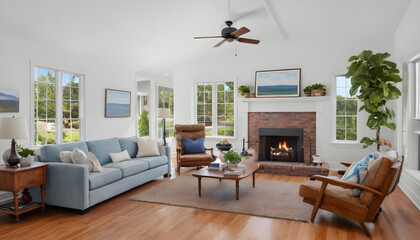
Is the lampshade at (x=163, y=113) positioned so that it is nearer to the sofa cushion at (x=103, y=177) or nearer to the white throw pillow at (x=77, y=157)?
the sofa cushion at (x=103, y=177)

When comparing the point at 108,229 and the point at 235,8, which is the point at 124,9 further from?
the point at 108,229

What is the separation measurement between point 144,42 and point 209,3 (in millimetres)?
1715

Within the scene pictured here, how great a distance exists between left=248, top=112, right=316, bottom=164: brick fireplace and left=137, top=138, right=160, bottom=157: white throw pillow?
2534 millimetres

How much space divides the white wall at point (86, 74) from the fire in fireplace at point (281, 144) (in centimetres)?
324

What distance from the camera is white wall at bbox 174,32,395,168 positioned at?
6.53 meters

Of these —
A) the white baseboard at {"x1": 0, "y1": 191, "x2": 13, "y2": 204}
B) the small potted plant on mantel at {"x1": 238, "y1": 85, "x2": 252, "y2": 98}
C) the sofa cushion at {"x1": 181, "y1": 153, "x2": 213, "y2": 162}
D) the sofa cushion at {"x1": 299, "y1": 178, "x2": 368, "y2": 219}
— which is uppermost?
the small potted plant on mantel at {"x1": 238, "y1": 85, "x2": 252, "y2": 98}

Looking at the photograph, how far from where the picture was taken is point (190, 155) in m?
6.62

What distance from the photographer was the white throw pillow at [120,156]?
5238 millimetres

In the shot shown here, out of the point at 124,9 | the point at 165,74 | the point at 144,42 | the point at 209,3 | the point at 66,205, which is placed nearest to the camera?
the point at 66,205

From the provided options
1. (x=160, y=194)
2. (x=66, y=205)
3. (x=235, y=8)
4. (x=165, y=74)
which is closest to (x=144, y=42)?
(x=235, y=8)

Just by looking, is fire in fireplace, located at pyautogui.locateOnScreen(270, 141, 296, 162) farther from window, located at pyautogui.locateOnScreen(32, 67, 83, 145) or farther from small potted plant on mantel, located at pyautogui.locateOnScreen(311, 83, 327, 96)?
window, located at pyautogui.locateOnScreen(32, 67, 83, 145)

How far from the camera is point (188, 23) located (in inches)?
228

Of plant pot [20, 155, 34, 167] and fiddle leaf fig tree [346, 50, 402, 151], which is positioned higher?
fiddle leaf fig tree [346, 50, 402, 151]

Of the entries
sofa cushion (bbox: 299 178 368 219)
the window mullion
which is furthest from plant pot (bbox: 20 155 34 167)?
sofa cushion (bbox: 299 178 368 219)
